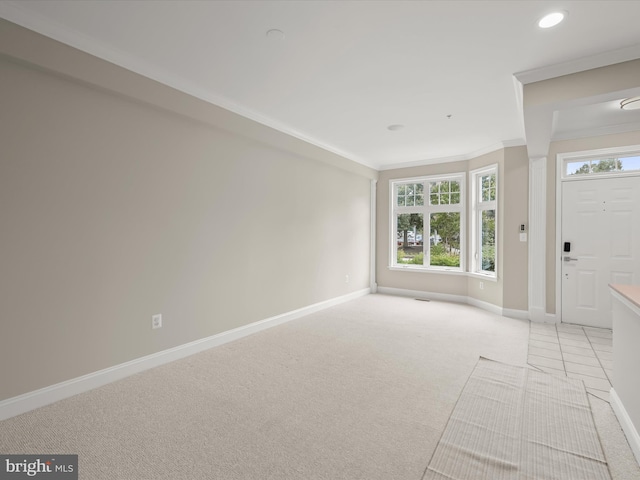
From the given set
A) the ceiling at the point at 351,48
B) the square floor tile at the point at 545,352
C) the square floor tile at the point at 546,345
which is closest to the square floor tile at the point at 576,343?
the square floor tile at the point at 546,345

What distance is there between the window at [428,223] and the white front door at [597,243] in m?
1.70

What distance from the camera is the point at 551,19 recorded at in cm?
221

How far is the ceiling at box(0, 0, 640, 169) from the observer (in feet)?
7.06

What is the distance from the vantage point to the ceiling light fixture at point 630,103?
11.0 feet

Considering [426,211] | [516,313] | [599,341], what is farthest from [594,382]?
[426,211]

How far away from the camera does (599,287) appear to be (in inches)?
174

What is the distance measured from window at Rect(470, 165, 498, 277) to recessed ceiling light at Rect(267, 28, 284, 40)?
426 centimetres

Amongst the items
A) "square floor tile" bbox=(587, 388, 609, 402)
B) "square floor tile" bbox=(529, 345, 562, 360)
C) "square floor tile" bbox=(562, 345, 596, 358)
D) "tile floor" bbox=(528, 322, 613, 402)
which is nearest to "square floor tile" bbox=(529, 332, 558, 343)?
"tile floor" bbox=(528, 322, 613, 402)

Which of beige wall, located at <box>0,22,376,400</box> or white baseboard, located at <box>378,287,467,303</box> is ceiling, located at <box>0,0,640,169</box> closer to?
beige wall, located at <box>0,22,376,400</box>

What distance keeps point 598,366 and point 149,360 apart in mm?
4293

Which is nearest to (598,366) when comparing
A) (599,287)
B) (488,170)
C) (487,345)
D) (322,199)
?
(487,345)

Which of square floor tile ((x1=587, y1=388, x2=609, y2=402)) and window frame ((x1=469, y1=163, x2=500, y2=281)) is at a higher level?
window frame ((x1=469, y1=163, x2=500, y2=281))

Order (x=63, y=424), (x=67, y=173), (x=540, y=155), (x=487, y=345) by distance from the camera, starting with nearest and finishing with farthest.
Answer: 1. (x=63, y=424)
2. (x=67, y=173)
3. (x=487, y=345)
4. (x=540, y=155)

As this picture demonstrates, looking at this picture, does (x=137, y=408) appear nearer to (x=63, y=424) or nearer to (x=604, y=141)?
(x=63, y=424)
